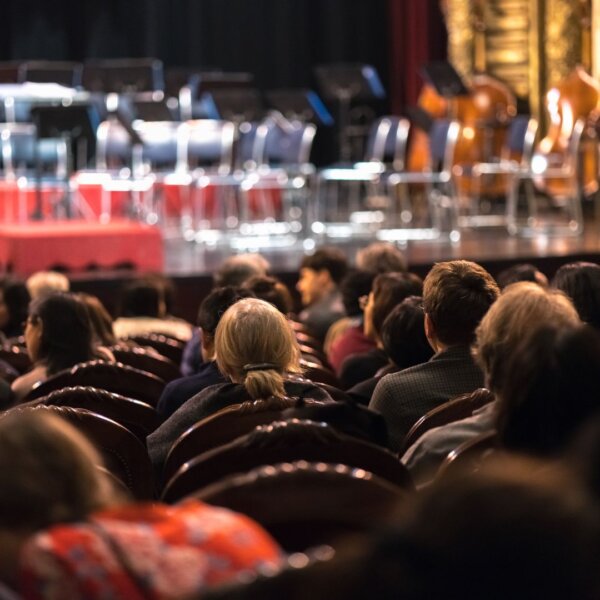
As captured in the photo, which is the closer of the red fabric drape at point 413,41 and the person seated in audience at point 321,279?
the person seated in audience at point 321,279

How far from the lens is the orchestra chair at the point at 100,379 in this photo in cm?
384

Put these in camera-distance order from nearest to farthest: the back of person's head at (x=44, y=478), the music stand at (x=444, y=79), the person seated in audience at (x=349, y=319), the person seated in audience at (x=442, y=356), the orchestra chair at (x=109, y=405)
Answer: the back of person's head at (x=44, y=478)
the orchestra chair at (x=109, y=405)
the person seated in audience at (x=442, y=356)
the person seated in audience at (x=349, y=319)
the music stand at (x=444, y=79)

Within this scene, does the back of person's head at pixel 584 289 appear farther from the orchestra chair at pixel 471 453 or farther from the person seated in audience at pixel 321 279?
the person seated in audience at pixel 321 279

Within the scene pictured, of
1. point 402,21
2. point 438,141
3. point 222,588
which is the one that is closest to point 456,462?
point 222,588

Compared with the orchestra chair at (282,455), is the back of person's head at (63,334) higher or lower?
lower

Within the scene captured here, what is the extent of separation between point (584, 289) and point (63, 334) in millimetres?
1620

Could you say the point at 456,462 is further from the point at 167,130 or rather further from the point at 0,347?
the point at 167,130

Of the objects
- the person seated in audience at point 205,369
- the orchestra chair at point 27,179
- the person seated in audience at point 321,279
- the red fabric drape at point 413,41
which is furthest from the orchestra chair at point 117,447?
the red fabric drape at point 413,41

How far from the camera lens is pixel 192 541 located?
1.59 metres

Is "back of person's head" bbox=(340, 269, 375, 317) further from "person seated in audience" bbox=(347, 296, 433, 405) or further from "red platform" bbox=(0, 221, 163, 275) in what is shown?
"red platform" bbox=(0, 221, 163, 275)

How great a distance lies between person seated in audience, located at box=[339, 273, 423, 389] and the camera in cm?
472

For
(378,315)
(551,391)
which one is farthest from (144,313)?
(551,391)

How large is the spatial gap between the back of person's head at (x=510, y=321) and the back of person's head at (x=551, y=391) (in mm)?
582

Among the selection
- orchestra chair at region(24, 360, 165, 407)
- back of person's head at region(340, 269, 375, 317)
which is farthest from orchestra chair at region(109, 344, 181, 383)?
back of person's head at region(340, 269, 375, 317)
